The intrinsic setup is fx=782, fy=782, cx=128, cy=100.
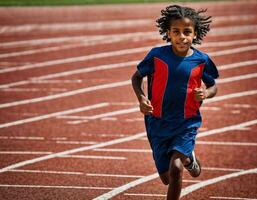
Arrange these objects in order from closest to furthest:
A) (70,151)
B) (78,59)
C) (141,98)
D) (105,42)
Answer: (141,98), (70,151), (78,59), (105,42)

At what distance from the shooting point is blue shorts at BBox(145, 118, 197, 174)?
5715 millimetres

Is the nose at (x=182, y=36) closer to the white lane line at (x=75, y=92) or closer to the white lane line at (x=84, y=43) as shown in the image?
the white lane line at (x=75, y=92)

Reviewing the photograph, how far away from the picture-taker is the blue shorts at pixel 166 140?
5.71 meters

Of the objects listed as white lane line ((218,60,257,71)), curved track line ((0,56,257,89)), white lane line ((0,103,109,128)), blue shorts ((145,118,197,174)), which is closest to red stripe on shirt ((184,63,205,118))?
blue shorts ((145,118,197,174))

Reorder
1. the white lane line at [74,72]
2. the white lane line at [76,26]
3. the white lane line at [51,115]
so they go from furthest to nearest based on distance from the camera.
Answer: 1. the white lane line at [76,26]
2. the white lane line at [74,72]
3. the white lane line at [51,115]

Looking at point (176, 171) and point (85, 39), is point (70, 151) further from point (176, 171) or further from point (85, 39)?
point (85, 39)

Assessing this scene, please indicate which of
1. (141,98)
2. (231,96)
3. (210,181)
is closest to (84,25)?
(231,96)

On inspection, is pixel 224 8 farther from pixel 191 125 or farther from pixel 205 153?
pixel 191 125

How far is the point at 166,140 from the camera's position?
576 centimetres

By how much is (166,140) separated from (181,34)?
0.79 metres

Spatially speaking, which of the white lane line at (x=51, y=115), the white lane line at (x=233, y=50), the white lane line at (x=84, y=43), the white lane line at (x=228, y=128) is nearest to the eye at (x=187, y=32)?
the white lane line at (x=228, y=128)

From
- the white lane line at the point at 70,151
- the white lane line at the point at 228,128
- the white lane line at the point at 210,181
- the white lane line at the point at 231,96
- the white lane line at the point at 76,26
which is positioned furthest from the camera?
the white lane line at the point at 76,26

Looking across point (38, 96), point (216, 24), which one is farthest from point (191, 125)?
point (216, 24)

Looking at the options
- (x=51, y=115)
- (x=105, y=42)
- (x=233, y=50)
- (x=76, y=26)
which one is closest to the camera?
(x=51, y=115)
